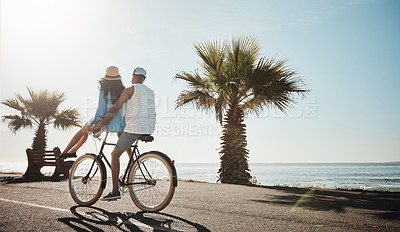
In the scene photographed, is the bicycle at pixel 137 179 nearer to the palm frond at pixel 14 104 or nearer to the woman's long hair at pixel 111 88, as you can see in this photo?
the woman's long hair at pixel 111 88

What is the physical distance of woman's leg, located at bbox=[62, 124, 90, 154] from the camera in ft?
14.8

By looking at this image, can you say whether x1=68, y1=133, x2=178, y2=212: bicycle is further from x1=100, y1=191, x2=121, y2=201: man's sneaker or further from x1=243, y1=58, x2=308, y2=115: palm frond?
x1=243, y1=58, x2=308, y2=115: palm frond

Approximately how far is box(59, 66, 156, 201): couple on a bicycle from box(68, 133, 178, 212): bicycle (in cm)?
14

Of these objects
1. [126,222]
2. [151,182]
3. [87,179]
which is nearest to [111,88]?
[87,179]

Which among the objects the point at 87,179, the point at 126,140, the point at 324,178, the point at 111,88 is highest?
the point at 111,88

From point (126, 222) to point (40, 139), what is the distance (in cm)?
1867

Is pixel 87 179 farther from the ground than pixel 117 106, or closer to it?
closer to it

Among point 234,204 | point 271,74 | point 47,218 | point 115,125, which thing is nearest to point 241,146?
point 271,74

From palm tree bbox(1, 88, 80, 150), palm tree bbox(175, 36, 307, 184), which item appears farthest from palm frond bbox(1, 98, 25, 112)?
palm tree bbox(175, 36, 307, 184)

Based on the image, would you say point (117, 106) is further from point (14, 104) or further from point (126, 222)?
point (14, 104)

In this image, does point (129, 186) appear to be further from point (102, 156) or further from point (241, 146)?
point (241, 146)

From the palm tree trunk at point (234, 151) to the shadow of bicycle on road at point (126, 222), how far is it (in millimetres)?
7006

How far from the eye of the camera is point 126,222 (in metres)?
3.25

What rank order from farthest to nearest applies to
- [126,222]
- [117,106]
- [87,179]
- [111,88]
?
[111,88] → [87,179] → [117,106] → [126,222]
